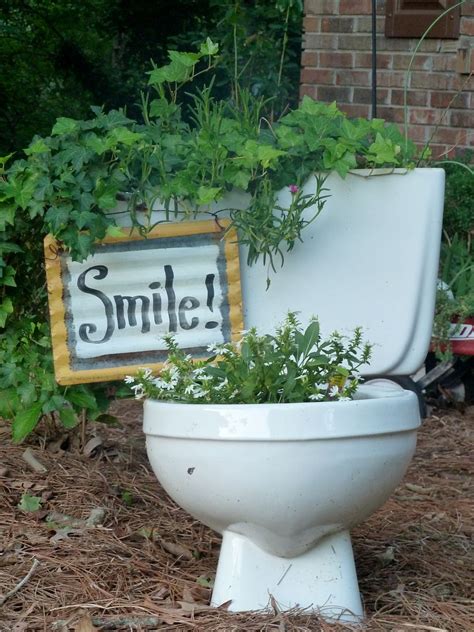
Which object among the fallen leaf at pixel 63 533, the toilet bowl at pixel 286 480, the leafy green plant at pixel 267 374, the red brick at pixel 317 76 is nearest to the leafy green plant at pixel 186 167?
the leafy green plant at pixel 267 374

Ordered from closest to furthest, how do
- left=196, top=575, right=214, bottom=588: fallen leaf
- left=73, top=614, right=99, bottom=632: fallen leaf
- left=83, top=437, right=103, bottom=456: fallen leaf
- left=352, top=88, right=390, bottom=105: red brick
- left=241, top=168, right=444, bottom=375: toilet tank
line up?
left=73, top=614, right=99, bottom=632: fallen leaf < left=196, top=575, right=214, bottom=588: fallen leaf < left=241, top=168, right=444, bottom=375: toilet tank < left=83, top=437, right=103, bottom=456: fallen leaf < left=352, top=88, right=390, bottom=105: red brick

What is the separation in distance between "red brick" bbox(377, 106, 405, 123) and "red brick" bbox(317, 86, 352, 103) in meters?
0.16

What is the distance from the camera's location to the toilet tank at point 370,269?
2.59 m

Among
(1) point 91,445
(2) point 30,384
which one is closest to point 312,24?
(1) point 91,445

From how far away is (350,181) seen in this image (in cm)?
259

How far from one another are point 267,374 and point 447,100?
2.57m

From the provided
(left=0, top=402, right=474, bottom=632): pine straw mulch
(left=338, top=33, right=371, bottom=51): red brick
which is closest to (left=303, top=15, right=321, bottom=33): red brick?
(left=338, top=33, right=371, bottom=51): red brick

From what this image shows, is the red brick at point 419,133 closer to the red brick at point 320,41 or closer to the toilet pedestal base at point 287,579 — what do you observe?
the red brick at point 320,41

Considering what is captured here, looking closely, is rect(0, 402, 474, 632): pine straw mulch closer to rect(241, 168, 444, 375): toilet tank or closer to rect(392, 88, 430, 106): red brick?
rect(241, 168, 444, 375): toilet tank

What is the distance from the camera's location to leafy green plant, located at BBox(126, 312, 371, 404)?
87.8 inches

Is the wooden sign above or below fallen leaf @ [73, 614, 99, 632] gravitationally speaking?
above

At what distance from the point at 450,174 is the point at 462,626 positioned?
2.21m

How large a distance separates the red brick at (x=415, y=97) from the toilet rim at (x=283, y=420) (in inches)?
101

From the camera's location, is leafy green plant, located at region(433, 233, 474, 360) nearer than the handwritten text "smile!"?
No
